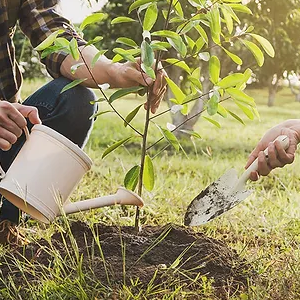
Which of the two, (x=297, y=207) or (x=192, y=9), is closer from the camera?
(x=297, y=207)

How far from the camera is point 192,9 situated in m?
4.96

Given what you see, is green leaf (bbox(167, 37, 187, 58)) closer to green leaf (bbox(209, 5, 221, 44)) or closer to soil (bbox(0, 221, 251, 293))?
green leaf (bbox(209, 5, 221, 44))

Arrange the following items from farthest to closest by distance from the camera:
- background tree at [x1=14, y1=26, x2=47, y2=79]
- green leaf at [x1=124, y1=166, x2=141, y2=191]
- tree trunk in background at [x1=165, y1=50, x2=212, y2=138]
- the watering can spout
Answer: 1. background tree at [x1=14, y1=26, x2=47, y2=79]
2. tree trunk in background at [x1=165, y1=50, x2=212, y2=138]
3. green leaf at [x1=124, y1=166, x2=141, y2=191]
4. the watering can spout

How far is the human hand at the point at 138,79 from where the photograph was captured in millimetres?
1809

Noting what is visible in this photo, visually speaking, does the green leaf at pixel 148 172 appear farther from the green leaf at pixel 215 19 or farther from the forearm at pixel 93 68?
the green leaf at pixel 215 19

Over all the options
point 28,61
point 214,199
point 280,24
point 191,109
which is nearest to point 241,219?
point 214,199

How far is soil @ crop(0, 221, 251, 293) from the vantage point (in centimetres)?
154

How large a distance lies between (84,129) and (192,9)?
2.90 m

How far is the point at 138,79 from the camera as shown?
1.85 metres

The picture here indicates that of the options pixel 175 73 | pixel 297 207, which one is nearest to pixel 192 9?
pixel 175 73

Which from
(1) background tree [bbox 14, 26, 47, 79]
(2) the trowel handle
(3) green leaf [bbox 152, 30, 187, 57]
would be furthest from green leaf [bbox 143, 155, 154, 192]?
(1) background tree [bbox 14, 26, 47, 79]

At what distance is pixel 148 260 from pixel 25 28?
117 cm

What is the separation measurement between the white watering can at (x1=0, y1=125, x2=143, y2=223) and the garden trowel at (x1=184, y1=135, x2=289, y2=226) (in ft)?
0.93

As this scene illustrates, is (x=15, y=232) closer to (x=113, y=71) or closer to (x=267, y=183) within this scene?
(x=113, y=71)
